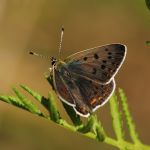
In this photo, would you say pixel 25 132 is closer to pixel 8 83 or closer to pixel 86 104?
pixel 8 83

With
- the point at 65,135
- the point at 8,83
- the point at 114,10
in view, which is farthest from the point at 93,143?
the point at 114,10

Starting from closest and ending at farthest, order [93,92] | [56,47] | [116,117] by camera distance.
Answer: [116,117] < [93,92] < [56,47]

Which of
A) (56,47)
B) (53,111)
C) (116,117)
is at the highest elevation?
(53,111)

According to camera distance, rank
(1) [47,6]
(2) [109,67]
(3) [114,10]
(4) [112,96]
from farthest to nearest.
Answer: (3) [114,10]
(1) [47,6]
(2) [109,67]
(4) [112,96]

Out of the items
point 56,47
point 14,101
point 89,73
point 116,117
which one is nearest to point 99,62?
point 89,73

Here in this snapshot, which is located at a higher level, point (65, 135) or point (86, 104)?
point (86, 104)

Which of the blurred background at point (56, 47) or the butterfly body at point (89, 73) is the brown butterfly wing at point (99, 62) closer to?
the butterfly body at point (89, 73)

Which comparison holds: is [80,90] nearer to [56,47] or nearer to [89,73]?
[89,73]
